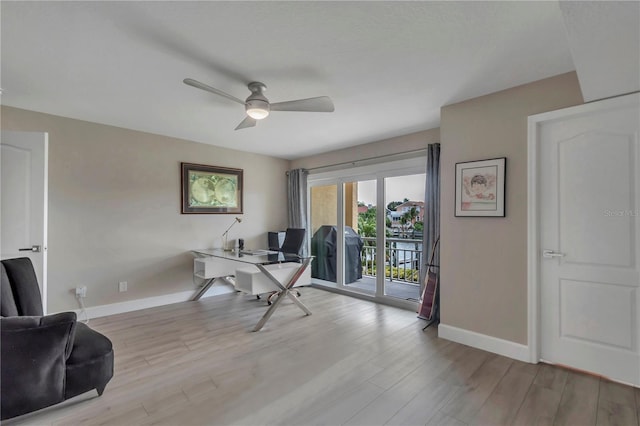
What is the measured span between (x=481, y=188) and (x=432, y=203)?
908 mm

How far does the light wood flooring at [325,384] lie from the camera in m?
1.81

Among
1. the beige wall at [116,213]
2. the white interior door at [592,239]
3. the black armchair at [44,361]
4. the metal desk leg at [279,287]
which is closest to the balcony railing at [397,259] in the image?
the metal desk leg at [279,287]

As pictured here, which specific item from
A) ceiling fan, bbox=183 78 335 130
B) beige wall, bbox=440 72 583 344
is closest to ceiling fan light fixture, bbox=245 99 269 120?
ceiling fan, bbox=183 78 335 130

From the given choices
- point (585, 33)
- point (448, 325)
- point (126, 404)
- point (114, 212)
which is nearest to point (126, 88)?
point (114, 212)

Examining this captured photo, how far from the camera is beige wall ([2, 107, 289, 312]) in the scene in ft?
11.0

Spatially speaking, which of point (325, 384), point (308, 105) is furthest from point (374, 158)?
point (325, 384)

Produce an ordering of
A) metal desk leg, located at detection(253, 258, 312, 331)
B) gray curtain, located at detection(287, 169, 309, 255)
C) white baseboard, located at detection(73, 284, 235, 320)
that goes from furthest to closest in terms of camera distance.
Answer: gray curtain, located at detection(287, 169, 309, 255) → white baseboard, located at detection(73, 284, 235, 320) → metal desk leg, located at detection(253, 258, 312, 331)

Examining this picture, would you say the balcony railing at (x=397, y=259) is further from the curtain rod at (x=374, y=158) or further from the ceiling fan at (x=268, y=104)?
the ceiling fan at (x=268, y=104)

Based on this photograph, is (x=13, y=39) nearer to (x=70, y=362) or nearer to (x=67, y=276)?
(x=70, y=362)

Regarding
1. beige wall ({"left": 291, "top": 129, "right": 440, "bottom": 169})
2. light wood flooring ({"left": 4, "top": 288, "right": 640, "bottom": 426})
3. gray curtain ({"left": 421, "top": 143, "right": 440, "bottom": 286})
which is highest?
beige wall ({"left": 291, "top": 129, "right": 440, "bottom": 169})

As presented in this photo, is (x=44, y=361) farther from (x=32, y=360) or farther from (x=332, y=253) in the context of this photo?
(x=332, y=253)

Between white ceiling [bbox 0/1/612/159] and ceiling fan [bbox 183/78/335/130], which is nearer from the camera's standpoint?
white ceiling [bbox 0/1/612/159]

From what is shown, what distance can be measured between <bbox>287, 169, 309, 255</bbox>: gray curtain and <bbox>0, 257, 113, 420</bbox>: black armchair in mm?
3616

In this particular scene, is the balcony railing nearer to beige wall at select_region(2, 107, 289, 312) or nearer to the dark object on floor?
the dark object on floor
